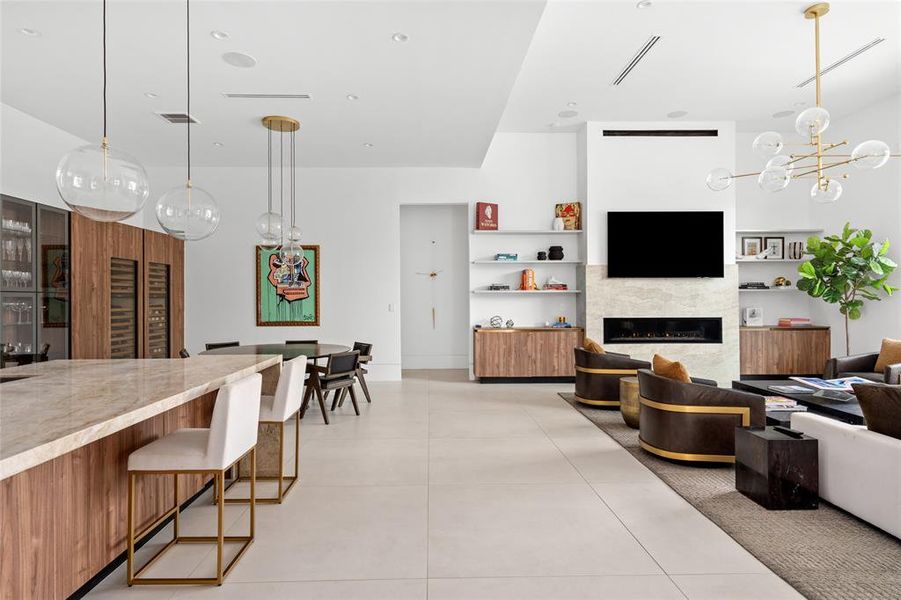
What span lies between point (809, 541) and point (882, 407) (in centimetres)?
82

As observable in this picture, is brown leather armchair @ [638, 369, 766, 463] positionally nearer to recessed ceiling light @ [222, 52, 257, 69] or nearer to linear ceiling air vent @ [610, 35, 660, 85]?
linear ceiling air vent @ [610, 35, 660, 85]

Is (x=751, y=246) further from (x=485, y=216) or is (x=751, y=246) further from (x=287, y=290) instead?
(x=287, y=290)

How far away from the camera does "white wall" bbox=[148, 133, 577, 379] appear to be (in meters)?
8.33

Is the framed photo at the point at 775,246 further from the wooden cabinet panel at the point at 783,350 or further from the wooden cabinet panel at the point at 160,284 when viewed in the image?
the wooden cabinet panel at the point at 160,284

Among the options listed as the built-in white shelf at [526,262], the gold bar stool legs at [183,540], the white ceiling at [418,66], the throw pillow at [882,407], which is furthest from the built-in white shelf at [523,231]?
the gold bar stool legs at [183,540]

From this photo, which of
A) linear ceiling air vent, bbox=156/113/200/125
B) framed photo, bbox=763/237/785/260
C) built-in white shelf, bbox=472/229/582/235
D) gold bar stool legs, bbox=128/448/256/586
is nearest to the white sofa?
gold bar stool legs, bbox=128/448/256/586

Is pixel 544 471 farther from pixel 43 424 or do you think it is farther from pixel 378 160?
pixel 378 160

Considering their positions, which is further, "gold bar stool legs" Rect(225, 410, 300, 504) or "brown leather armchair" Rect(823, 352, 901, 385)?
"brown leather armchair" Rect(823, 352, 901, 385)

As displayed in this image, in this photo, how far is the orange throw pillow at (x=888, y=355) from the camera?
5.96 m

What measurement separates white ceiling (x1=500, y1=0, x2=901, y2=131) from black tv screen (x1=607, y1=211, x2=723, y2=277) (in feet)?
4.72

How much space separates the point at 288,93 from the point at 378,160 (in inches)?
105

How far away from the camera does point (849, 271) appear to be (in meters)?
6.76

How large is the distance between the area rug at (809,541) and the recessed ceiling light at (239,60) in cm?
463

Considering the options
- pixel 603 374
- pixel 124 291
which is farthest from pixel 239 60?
pixel 603 374
